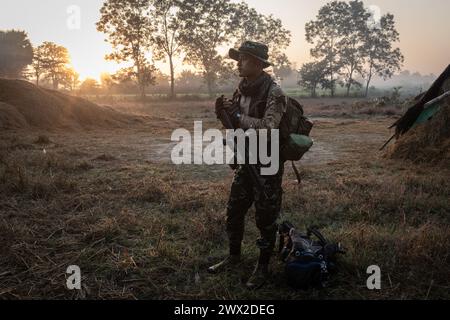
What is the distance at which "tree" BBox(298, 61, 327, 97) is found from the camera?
50.0 m

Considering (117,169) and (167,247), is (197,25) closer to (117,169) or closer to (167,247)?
(117,169)

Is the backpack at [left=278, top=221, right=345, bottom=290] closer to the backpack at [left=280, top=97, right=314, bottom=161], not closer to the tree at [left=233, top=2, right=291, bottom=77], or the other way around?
the backpack at [left=280, top=97, right=314, bottom=161]

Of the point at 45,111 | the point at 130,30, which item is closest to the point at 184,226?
the point at 45,111

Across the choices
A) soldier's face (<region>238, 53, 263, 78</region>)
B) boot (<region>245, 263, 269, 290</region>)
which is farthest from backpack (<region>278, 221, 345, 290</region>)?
soldier's face (<region>238, 53, 263, 78</region>)

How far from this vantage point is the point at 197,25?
4456 cm

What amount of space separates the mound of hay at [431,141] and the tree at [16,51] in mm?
60974

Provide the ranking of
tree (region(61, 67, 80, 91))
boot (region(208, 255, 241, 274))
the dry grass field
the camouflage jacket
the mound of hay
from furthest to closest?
tree (region(61, 67, 80, 91)), the mound of hay, boot (region(208, 255, 241, 274)), the dry grass field, the camouflage jacket

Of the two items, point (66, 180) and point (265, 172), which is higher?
point (265, 172)

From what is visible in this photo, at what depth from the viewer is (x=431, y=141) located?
880 centimetres

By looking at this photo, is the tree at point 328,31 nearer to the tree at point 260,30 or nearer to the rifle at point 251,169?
the tree at point 260,30

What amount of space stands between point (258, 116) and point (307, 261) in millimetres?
1499

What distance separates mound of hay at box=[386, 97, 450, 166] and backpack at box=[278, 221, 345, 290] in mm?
5668

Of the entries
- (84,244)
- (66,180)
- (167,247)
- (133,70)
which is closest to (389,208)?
(167,247)

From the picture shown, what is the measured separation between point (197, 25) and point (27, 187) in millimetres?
41519
